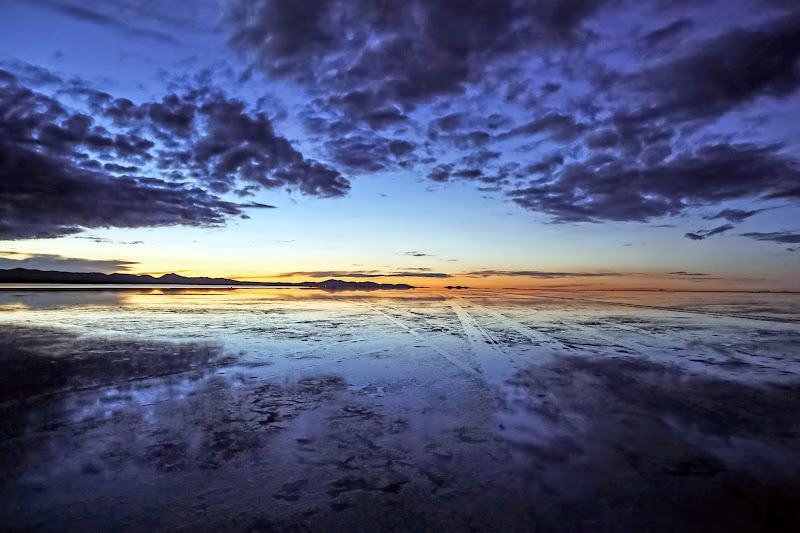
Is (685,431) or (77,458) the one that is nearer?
(77,458)

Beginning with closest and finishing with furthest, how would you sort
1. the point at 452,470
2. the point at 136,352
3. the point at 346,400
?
the point at 452,470
the point at 346,400
the point at 136,352

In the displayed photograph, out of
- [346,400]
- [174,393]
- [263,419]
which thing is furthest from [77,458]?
[346,400]

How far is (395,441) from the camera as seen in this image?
13.6ft

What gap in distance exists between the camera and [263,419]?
4.75m

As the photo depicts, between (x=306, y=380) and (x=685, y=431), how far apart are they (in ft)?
16.5

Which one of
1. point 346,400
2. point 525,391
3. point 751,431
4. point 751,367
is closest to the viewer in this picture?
point 751,431

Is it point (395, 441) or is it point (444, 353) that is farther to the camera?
point (444, 353)

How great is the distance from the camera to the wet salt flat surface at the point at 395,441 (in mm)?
2857

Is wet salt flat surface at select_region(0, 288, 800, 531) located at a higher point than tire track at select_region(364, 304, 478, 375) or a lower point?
Result: higher

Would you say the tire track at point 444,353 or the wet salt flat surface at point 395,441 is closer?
the wet salt flat surface at point 395,441

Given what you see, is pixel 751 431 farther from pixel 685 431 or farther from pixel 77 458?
pixel 77 458

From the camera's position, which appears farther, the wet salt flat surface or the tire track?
the tire track

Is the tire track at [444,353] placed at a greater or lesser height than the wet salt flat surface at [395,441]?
lesser

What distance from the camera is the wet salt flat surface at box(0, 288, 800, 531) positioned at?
2.86 m
